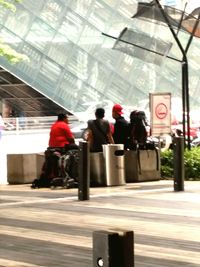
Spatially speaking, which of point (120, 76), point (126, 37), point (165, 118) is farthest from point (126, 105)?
point (165, 118)

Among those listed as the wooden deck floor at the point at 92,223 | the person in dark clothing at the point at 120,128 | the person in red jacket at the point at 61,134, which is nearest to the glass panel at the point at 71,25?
the person in dark clothing at the point at 120,128

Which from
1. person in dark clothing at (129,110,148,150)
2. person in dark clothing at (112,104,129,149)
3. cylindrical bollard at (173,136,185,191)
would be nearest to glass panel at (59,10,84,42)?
person in dark clothing at (112,104,129,149)

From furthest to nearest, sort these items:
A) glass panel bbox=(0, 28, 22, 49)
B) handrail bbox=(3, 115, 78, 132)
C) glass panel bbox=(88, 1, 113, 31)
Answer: glass panel bbox=(88, 1, 113, 31), glass panel bbox=(0, 28, 22, 49), handrail bbox=(3, 115, 78, 132)

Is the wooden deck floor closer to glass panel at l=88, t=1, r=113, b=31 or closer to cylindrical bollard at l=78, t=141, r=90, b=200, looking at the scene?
cylindrical bollard at l=78, t=141, r=90, b=200

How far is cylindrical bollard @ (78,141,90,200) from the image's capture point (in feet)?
37.6

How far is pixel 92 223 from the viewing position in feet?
29.8

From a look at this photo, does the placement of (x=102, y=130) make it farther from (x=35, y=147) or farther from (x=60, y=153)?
(x=35, y=147)

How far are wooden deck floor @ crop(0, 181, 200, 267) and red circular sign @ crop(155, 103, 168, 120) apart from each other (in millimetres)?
2741

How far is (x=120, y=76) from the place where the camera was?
39.6m

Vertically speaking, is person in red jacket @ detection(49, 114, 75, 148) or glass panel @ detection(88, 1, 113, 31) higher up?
glass panel @ detection(88, 1, 113, 31)

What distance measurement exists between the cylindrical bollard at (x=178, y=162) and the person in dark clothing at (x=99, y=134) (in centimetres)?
268

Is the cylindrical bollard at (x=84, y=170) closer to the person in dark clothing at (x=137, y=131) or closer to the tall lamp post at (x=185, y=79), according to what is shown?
the person in dark clothing at (x=137, y=131)

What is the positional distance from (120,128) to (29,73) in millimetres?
24202

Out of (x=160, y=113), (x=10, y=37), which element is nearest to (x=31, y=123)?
(x=10, y=37)
